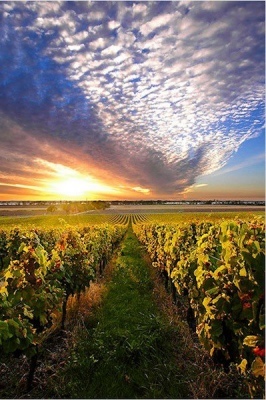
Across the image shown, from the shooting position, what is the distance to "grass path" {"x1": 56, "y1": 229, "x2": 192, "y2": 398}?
4.46 m

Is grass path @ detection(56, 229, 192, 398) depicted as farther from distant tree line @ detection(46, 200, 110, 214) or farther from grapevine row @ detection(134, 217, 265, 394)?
distant tree line @ detection(46, 200, 110, 214)

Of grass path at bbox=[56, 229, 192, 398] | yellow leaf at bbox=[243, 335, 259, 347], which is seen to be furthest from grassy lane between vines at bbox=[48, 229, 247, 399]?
yellow leaf at bbox=[243, 335, 259, 347]

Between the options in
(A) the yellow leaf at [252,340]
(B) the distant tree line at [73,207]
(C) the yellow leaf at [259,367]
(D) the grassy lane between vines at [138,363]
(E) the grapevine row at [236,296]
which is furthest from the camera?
(B) the distant tree line at [73,207]

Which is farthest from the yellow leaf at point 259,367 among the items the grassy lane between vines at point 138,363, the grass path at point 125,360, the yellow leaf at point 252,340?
the grass path at point 125,360

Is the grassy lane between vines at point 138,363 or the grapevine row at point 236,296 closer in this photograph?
the grapevine row at point 236,296

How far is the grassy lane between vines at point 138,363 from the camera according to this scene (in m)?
4.40

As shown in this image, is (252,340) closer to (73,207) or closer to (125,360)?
(125,360)

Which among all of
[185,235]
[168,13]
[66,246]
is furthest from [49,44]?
[185,235]

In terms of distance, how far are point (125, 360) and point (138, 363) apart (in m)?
0.23

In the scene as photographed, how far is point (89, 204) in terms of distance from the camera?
404ft

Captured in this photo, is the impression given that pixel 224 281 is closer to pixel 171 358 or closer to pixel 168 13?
pixel 171 358

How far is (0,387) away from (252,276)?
Answer: 160 inches

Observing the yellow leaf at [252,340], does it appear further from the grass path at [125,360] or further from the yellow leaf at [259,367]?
the grass path at [125,360]

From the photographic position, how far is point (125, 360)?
526 cm
